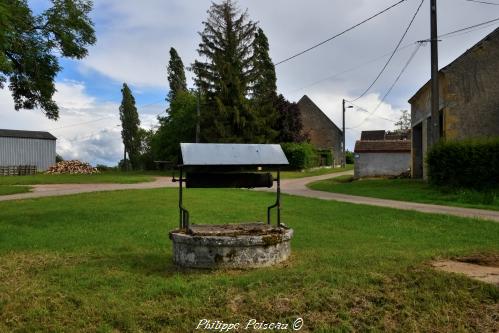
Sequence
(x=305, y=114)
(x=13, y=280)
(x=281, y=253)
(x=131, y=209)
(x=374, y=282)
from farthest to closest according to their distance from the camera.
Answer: (x=305, y=114) → (x=131, y=209) → (x=281, y=253) → (x=13, y=280) → (x=374, y=282)

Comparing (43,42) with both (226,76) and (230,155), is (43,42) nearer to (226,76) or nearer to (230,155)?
(230,155)

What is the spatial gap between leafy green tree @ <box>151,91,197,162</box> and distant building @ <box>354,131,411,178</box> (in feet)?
66.2

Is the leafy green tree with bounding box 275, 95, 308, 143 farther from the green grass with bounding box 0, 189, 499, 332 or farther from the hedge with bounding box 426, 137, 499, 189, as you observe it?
the green grass with bounding box 0, 189, 499, 332

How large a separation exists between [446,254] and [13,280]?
6.08m

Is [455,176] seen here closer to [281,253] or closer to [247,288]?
[281,253]

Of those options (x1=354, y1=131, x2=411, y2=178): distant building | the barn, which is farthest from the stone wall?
the barn

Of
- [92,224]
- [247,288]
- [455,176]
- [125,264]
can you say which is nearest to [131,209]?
[92,224]

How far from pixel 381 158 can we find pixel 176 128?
78.5 ft

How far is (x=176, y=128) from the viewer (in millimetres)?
52125

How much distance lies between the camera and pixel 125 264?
738cm

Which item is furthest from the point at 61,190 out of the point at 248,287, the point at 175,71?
the point at 175,71

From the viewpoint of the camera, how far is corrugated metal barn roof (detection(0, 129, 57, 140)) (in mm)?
54831

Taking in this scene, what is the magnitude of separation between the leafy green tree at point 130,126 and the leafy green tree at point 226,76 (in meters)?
21.2

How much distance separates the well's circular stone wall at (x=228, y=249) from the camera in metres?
6.76
